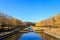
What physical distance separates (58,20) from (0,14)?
748 inches

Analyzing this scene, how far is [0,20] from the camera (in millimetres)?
47781

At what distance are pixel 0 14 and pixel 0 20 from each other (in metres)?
2.04

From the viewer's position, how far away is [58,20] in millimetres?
48594

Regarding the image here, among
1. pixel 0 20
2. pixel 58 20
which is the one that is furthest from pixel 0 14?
pixel 58 20

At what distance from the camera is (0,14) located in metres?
48.4

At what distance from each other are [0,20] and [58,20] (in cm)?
1879

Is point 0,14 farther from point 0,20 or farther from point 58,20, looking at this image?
point 58,20
